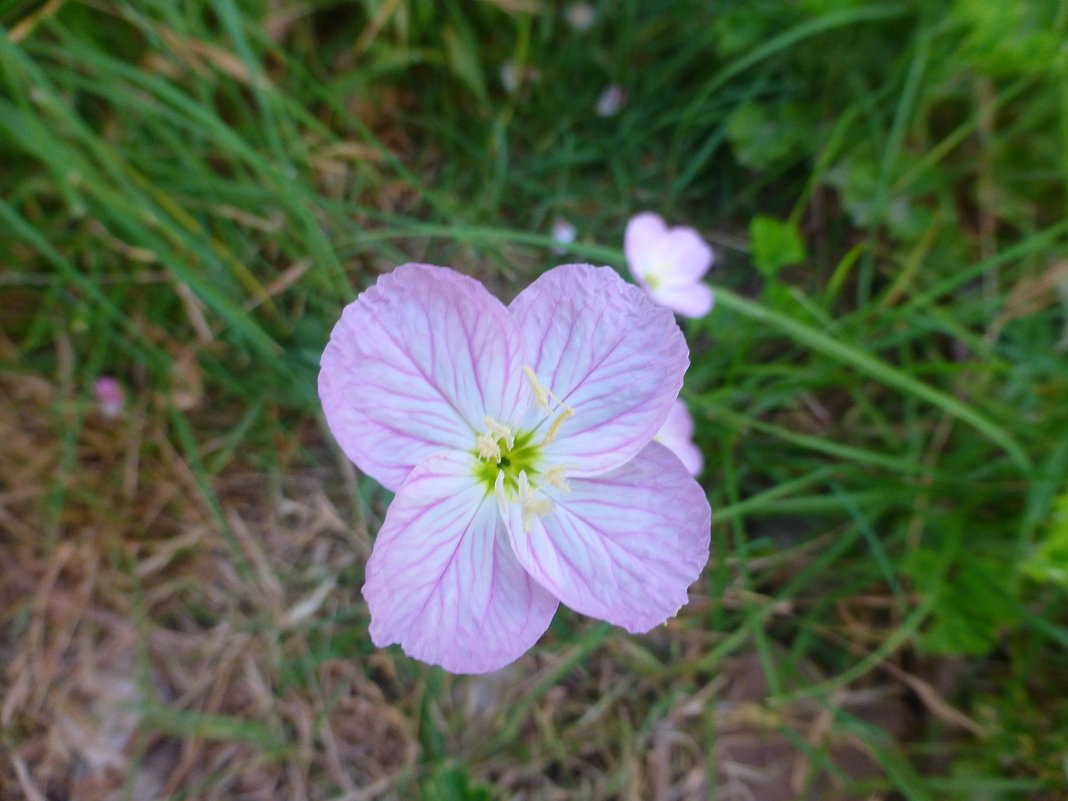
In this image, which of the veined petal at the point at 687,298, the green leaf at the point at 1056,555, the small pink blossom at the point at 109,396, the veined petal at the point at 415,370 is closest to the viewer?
the veined petal at the point at 415,370

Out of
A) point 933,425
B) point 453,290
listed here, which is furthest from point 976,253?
point 453,290

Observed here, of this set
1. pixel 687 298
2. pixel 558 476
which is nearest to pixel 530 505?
pixel 558 476

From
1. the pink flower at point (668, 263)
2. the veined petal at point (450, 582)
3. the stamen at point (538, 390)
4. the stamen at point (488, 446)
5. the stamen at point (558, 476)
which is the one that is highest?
the pink flower at point (668, 263)

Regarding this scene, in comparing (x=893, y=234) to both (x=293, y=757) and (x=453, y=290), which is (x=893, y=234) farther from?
(x=293, y=757)

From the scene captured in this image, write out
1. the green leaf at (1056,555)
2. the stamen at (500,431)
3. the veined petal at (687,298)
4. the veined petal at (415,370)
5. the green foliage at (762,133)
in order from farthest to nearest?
the green foliage at (762,133) → the veined petal at (687,298) → the green leaf at (1056,555) → the stamen at (500,431) → the veined petal at (415,370)

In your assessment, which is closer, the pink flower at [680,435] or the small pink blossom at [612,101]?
the pink flower at [680,435]

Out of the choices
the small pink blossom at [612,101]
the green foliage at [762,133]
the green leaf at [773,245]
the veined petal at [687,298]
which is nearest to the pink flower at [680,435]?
the veined petal at [687,298]

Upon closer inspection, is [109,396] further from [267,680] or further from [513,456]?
[513,456]

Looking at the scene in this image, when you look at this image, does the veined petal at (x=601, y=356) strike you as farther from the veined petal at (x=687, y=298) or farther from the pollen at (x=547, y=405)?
the veined petal at (x=687, y=298)

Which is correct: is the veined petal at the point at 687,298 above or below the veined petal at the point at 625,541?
above
